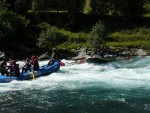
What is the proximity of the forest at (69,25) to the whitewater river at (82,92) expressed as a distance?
49.0ft

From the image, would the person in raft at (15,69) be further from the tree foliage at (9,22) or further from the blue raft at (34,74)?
the tree foliage at (9,22)

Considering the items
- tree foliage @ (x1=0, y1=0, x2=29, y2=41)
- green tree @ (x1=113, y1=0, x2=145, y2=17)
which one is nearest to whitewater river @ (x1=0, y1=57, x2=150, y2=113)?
tree foliage @ (x1=0, y1=0, x2=29, y2=41)

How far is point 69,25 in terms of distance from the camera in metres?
61.0

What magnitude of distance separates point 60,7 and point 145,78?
34826 millimetres

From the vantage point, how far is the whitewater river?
75.4 ft

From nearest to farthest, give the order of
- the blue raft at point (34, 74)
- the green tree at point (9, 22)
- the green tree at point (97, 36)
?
the blue raft at point (34, 74) → the green tree at point (9, 22) → the green tree at point (97, 36)

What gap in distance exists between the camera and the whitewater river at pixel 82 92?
23.0 m

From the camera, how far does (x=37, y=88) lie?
1133 inches

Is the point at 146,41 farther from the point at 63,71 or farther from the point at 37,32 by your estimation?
the point at 63,71

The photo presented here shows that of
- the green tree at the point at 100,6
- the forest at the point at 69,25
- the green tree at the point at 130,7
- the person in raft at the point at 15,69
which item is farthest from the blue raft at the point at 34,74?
the green tree at the point at 130,7

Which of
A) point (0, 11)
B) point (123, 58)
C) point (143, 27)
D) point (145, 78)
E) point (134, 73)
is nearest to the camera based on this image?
point (145, 78)

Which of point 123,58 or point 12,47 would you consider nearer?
point 123,58

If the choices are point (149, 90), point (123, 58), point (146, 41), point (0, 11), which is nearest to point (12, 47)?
point (0, 11)

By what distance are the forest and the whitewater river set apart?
1493 centimetres
